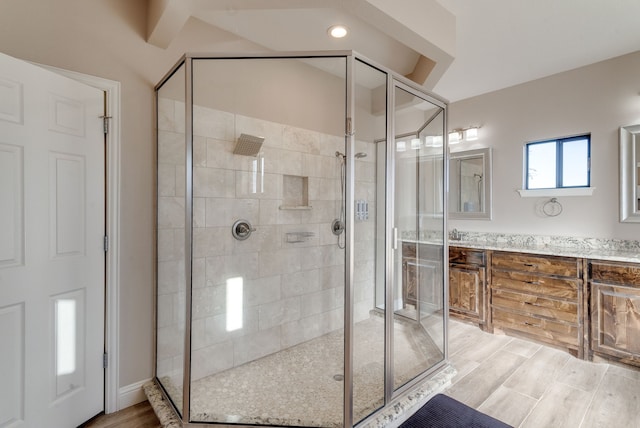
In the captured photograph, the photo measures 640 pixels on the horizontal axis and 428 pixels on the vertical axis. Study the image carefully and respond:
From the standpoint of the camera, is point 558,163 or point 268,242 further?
point 558,163

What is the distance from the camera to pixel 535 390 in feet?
6.90

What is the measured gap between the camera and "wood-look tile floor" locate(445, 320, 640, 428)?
1832mm

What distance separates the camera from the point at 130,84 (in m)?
1.88

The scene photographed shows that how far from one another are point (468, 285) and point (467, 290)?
0.06 meters

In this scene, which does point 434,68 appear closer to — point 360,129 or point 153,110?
point 360,129

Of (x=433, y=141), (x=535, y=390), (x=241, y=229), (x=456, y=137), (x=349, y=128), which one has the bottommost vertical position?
(x=535, y=390)

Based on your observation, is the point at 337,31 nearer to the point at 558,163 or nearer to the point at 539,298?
the point at 558,163

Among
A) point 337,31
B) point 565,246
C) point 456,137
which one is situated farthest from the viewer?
point 456,137

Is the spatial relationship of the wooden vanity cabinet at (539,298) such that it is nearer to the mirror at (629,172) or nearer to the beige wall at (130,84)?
the mirror at (629,172)

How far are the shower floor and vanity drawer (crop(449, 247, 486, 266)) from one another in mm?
1102

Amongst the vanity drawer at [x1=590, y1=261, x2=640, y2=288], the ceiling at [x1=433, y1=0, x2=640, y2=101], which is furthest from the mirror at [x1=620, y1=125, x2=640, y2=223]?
the ceiling at [x1=433, y1=0, x2=640, y2=101]

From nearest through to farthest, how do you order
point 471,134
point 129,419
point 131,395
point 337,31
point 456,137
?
point 129,419
point 131,395
point 337,31
point 471,134
point 456,137

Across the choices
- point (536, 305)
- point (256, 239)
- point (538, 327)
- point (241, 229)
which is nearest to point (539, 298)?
point (536, 305)

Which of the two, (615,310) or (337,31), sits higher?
(337,31)
